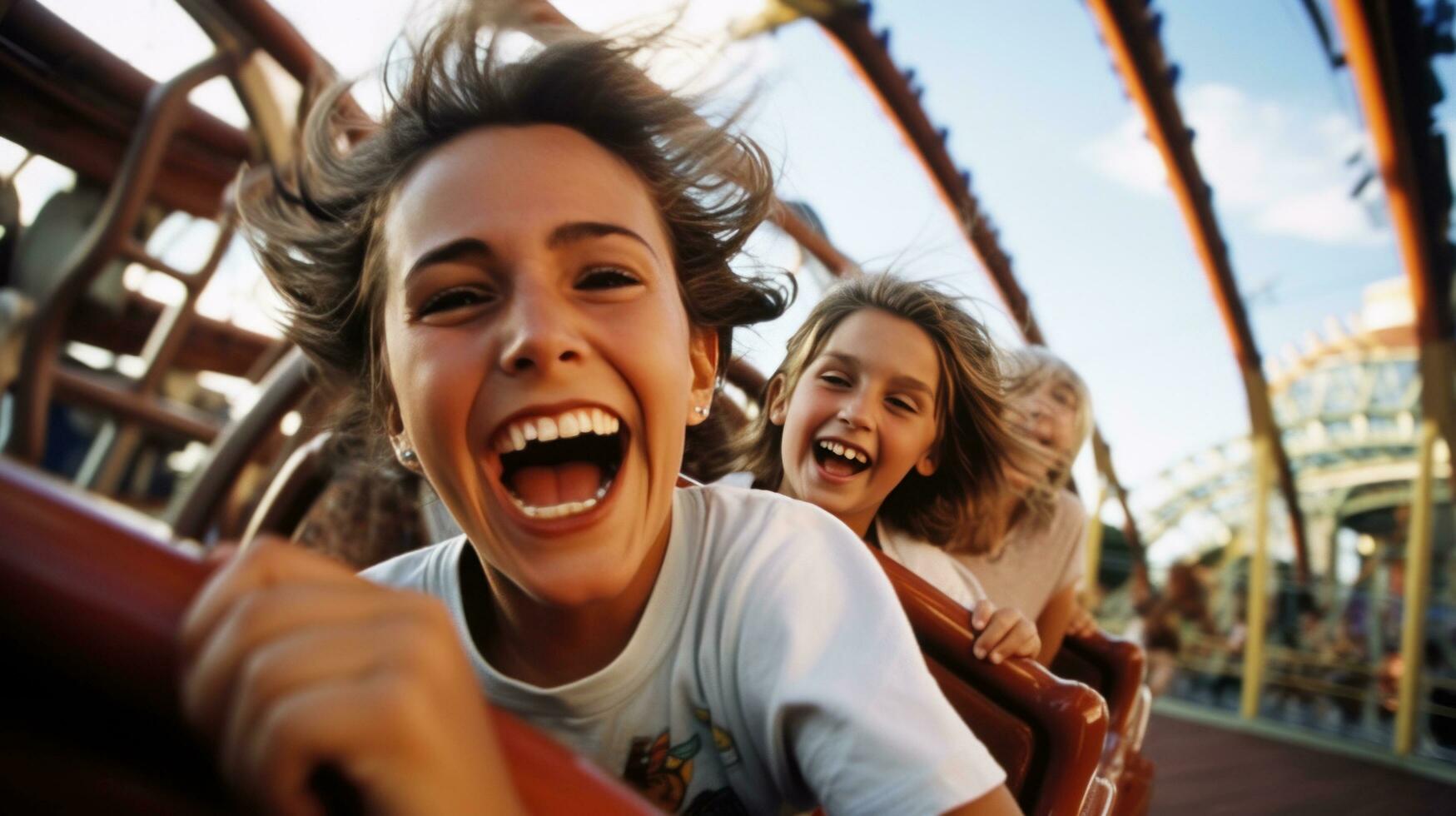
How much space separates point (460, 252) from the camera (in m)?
0.33

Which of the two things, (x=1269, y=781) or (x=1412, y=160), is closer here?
(x=1269, y=781)

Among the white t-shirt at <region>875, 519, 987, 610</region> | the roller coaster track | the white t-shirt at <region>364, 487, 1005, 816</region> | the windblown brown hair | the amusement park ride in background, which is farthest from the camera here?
the roller coaster track

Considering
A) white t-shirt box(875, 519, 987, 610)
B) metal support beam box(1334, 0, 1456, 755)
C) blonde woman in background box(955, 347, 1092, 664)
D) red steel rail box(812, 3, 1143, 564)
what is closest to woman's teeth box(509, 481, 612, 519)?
white t-shirt box(875, 519, 987, 610)

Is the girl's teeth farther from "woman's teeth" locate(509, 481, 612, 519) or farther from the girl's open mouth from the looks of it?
the girl's open mouth

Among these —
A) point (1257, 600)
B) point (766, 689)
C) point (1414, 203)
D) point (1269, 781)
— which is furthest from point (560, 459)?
point (1414, 203)

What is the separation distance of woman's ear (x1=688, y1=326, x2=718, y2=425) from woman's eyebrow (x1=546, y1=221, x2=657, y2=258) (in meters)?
0.07

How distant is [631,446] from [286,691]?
0.23m

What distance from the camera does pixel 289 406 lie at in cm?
89

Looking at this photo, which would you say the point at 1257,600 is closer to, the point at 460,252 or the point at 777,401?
the point at 777,401

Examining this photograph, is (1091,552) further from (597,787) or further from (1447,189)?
(597,787)

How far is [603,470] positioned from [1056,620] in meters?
0.65

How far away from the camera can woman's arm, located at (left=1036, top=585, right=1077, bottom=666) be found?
0.82 meters

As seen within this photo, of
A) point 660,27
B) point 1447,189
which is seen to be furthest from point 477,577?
point 1447,189

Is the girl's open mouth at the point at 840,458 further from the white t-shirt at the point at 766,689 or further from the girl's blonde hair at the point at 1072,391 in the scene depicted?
the girl's blonde hair at the point at 1072,391
